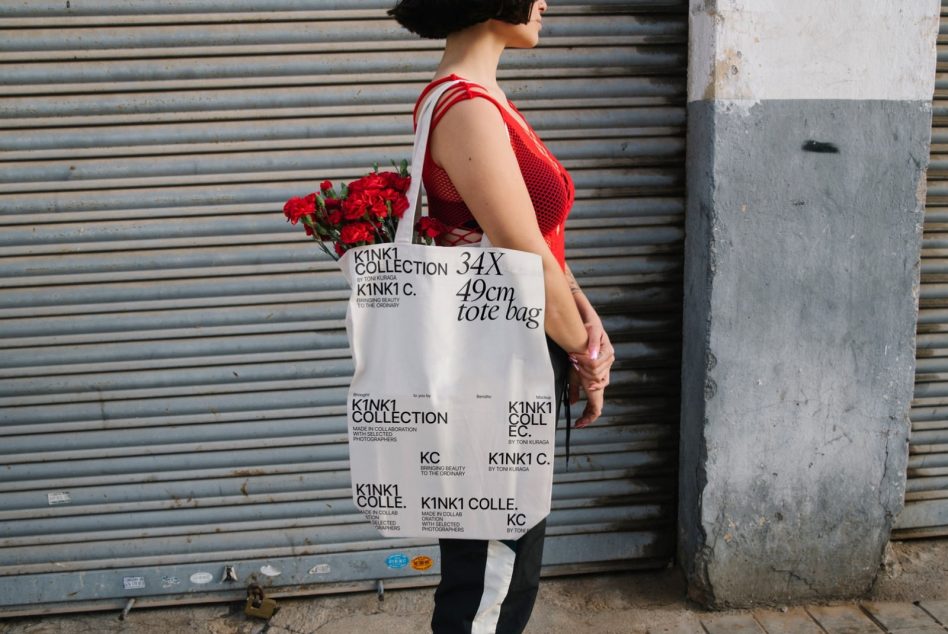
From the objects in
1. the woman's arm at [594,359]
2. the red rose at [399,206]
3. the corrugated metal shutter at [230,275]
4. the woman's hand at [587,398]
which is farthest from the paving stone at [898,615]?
the red rose at [399,206]

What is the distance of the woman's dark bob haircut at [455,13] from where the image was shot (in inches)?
77.8

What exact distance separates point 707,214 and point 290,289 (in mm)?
1662

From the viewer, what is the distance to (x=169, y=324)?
3508mm

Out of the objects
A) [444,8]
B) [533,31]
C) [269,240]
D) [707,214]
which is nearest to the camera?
[444,8]

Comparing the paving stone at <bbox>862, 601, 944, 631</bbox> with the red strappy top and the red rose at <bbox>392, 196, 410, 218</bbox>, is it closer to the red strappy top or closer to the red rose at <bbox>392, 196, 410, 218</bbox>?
the red strappy top

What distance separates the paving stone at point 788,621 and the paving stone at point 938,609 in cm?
48

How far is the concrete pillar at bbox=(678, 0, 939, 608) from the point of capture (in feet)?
10.3

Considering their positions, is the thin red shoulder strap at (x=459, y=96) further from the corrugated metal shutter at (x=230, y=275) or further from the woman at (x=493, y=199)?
the corrugated metal shutter at (x=230, y=275)

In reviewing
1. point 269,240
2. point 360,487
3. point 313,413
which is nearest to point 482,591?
point 360,487

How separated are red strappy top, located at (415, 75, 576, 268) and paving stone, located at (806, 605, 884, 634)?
85.2 inches

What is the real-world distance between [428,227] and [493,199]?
212mm

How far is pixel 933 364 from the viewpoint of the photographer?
12.3 ft

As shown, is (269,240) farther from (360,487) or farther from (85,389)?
(360,487)

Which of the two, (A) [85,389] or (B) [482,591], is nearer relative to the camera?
(B) [482,591]
